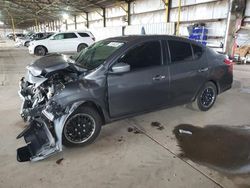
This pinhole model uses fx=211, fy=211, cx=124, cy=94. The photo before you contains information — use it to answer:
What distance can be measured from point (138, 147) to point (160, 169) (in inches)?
20.6

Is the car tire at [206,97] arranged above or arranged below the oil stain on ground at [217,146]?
above

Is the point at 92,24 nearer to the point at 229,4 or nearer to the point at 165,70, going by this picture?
the point at 229,4

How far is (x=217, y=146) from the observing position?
9.71 feet

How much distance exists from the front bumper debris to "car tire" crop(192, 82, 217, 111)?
268 centimetres

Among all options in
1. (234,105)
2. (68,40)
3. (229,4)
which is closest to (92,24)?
(68,40)

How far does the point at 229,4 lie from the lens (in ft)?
32.6

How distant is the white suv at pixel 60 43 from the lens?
42.7 ft

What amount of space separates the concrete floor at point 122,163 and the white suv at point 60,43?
33.3ft

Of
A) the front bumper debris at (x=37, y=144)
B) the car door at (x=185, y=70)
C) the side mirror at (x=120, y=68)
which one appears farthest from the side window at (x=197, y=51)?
the front bumper debris at (x=37, y=144)

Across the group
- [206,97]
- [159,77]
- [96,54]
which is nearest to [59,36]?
[96,54]

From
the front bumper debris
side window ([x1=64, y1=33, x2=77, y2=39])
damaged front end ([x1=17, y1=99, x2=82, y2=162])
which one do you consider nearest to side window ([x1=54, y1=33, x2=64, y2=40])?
side window ([x1=64, y1=33, x2=77, y2=39])

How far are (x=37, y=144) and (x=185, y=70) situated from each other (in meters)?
2.51

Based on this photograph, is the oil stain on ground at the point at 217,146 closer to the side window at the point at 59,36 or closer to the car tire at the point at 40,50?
the side window at the point at 59,36

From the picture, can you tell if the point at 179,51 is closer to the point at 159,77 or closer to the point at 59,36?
the point at 159,77
